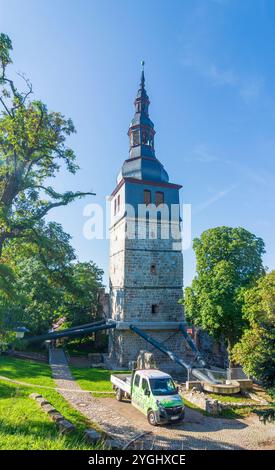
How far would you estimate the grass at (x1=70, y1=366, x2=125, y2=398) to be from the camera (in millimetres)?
15781

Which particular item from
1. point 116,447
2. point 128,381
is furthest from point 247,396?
point 116,447

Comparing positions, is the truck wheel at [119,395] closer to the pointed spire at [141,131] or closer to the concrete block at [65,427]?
the concrete block at [65,427]

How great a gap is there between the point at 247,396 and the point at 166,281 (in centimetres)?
1096

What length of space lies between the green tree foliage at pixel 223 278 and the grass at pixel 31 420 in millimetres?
A: 10569

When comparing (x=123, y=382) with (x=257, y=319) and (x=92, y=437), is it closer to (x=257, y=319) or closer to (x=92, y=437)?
(x=92, y=437)

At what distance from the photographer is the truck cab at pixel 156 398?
1073 cm

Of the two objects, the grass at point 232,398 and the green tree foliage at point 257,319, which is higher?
the green tree foliage at point 257,319

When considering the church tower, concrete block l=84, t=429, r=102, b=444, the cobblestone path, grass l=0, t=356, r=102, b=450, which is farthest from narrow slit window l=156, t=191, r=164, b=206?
concrete block l=84, t=429, r=102, b=444

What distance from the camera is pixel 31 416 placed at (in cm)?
895

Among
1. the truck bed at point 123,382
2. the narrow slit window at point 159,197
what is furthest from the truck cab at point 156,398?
the narrow slit window at point 159,197

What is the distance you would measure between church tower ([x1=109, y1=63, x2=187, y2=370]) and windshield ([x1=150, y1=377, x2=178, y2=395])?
1111cm

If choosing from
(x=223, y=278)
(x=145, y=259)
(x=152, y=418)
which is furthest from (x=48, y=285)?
(x=152, y=418)
